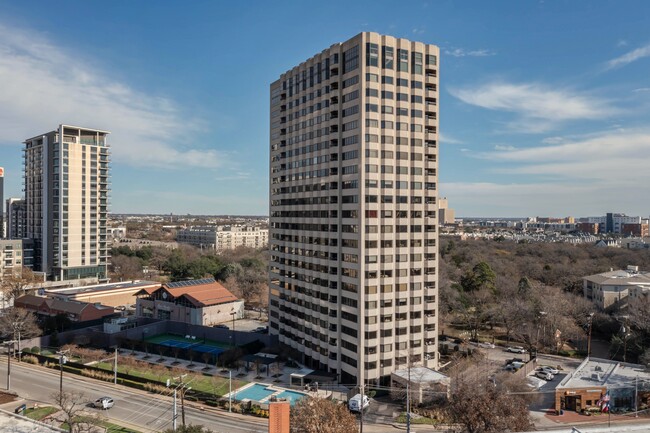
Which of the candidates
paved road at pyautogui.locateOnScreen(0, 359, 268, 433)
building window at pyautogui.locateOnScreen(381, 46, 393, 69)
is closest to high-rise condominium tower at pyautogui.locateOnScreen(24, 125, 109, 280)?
paved road at pyautogui.locateOnScreen(0, 359, 268, 433)

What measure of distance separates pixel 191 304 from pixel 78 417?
40744 millimetres

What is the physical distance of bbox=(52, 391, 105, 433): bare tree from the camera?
108 feet

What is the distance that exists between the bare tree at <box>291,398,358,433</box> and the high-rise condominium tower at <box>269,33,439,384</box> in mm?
18858

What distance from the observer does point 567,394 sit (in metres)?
43.8

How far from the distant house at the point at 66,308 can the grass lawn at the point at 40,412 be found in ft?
106

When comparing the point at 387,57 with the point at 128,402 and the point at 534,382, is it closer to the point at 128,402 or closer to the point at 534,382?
the point at 534,382

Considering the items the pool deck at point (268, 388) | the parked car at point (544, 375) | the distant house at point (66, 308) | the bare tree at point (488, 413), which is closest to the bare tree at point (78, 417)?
the pool deck at point (268, 388)

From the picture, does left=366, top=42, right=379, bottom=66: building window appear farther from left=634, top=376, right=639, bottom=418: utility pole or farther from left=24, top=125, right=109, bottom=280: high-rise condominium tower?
left=24, top=125, right=109, bottom=280: high-rise condominium tower

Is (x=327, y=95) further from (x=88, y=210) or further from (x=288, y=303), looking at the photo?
(x=88, y=210)

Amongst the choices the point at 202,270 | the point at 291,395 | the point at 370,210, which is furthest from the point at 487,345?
the point at 202,270

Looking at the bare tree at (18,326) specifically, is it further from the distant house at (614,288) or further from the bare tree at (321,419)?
the distant house at (614,288)

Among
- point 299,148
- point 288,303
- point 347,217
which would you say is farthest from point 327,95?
point 288,303

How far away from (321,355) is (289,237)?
1662 centimetres

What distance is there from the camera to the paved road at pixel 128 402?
39469 mm
